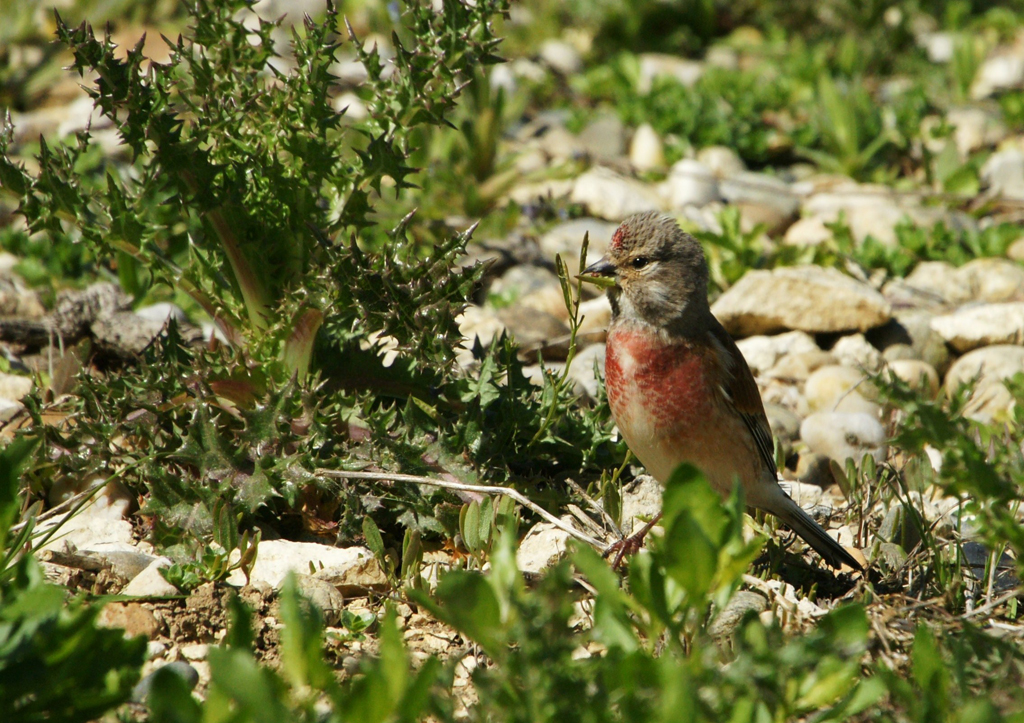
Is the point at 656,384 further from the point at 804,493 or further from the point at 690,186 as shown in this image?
the point at 690,186

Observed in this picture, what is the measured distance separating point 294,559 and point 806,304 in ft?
9.24

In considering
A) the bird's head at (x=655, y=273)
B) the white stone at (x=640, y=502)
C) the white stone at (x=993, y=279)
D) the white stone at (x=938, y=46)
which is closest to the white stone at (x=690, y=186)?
the white stone at (x=993, y=279)

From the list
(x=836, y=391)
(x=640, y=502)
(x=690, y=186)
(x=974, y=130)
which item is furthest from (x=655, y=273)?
(x=974, y=130)

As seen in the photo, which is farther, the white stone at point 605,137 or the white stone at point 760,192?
the white stone at point 605,137

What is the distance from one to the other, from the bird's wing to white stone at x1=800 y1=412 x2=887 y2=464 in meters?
0.59

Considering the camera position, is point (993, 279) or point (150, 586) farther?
point (993, 279)

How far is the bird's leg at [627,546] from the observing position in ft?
10.5

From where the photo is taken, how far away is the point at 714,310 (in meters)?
5.02

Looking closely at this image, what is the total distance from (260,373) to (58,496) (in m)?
0.79

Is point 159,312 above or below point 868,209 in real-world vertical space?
above

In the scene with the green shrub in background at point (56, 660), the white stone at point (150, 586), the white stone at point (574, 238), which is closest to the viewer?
the green shrub in background at point (56, 660)

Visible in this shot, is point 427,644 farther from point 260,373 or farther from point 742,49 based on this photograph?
point 742,49

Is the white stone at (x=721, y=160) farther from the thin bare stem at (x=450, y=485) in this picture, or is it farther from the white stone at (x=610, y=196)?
the thin bare stem at (x=450, y=485)

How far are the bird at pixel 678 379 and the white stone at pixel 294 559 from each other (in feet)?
3.13
